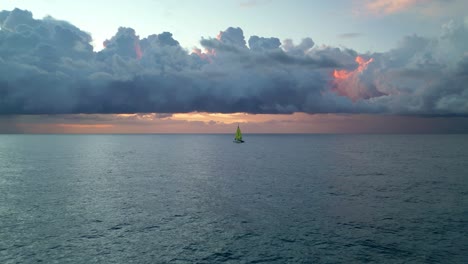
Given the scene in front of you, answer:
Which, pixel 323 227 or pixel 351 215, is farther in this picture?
pixel 351 215

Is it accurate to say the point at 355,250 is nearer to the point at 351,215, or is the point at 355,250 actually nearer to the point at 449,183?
the point at 351,215

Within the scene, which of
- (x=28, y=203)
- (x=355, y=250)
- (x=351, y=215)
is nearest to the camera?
(x=355, y=250)

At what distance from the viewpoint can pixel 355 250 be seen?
36.0m

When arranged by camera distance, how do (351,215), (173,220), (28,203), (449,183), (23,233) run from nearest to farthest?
(23,233) → (173,220) → (351,215) → (28,203) → (449,183)

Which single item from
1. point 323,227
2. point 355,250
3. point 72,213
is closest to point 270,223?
point 323,227

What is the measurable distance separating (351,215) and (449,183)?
46.9 m

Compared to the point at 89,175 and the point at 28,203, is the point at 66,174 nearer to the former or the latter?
the point at 89,175

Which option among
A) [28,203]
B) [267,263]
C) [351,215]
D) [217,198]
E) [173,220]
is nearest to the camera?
[267,263]

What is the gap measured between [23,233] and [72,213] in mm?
10043

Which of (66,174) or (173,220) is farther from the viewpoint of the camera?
(66,174)

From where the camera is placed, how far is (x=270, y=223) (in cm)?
4594

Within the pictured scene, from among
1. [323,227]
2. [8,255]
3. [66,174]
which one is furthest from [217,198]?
[66,174]

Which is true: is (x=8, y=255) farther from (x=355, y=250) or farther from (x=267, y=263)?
(x=355, y=250)

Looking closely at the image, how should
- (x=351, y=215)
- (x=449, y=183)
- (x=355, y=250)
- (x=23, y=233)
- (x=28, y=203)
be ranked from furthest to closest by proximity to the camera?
(x=449, y=183) < (x=28, y=203) < (x=351, y=215) < (x=23, y=233) < (x=355, y=250)
